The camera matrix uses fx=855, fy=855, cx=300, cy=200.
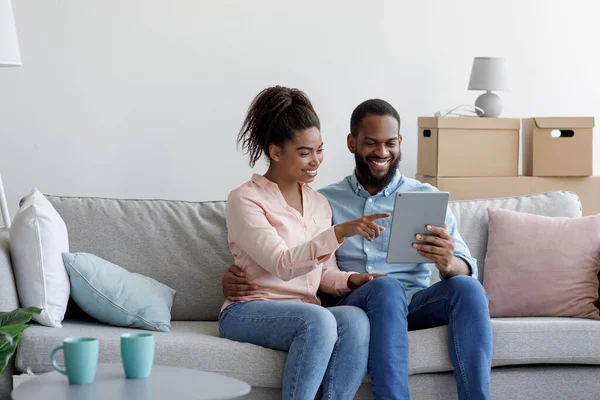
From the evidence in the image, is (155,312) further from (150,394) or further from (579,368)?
(579,368)

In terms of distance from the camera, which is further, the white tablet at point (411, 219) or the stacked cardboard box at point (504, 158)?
the stacked cardboard box at point (504, 158)

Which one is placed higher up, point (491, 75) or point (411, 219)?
point (491, 75)

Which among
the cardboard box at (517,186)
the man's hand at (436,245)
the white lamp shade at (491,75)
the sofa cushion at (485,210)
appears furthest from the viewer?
the white lamp shade at (491,75)

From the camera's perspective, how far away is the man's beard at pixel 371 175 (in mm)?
2641

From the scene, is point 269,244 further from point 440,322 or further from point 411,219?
point 440,322

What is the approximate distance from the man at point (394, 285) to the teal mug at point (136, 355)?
0.82 metres

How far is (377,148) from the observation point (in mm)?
2604

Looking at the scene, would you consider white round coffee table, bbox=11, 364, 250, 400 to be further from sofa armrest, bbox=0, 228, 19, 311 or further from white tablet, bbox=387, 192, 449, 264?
white tablet, bbox=387, 192, 449, 264

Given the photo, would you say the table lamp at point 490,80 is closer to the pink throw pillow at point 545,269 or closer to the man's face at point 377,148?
the pink throw pillow at point 545,269

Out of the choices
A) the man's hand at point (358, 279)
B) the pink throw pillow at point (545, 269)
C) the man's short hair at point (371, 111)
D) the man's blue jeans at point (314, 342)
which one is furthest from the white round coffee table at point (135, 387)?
the pink throw pillow at point (545, 269)

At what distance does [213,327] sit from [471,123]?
1.84 m

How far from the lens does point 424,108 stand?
439 centimetres

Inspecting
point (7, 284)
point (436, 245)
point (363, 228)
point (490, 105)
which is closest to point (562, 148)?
point (490, 105)

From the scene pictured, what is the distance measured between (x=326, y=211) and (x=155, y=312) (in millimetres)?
593
